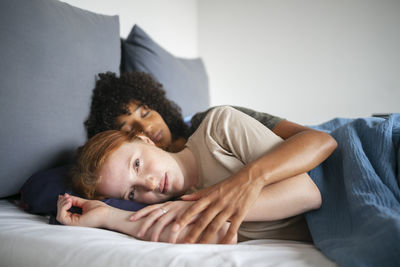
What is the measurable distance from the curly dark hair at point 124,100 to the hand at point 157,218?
0.53m

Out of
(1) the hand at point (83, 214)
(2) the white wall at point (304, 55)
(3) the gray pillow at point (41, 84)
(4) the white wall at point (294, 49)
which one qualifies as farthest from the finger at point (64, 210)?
(2) the white wall at point (304, 55)

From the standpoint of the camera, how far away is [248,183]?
2.24 feet

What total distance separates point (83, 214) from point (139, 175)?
179mm

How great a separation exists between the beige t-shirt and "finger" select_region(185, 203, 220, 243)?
13 cm

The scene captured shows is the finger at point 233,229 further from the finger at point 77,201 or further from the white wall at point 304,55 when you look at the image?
the white wall at point 304,55

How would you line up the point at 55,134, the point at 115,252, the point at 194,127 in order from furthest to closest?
the point at 194,127 → the point at 55,134 → the point at 115,252

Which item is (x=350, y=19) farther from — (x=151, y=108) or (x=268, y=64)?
(x=151, y=108)

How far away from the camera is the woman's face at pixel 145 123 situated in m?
1.24

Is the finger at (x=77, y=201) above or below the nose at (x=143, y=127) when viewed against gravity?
below

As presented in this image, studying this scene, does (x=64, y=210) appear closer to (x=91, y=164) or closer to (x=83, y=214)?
(x=83, y=214)

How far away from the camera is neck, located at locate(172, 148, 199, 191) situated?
920 mm

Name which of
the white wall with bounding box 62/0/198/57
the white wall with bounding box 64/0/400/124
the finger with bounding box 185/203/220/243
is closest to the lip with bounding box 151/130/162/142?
the finger with bounding box 185/203/220/243

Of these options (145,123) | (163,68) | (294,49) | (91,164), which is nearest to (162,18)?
(163,68)

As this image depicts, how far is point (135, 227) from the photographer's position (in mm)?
694
